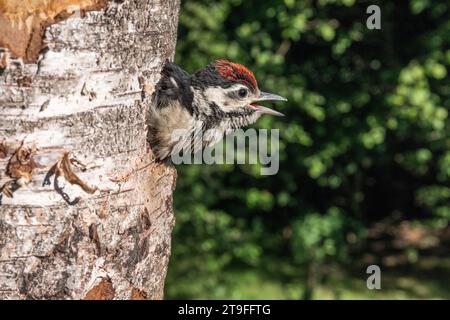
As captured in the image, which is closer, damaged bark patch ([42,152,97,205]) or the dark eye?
damaged bark patch ([42,152,97,205])

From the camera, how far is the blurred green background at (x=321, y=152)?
25.8ft

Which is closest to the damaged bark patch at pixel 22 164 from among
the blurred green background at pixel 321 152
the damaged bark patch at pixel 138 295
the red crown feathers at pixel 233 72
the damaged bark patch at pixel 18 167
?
the damaged bark patch at pixel 18 167

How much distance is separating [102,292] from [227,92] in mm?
1486

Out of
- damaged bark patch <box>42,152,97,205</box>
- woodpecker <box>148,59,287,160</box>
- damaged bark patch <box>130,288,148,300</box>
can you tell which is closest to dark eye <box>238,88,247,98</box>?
woodpecker <box>148,59,287,160</box>

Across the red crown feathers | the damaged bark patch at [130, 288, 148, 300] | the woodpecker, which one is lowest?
the damaged bark patch at [130, 288, 148, 300]

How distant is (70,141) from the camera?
128 inches

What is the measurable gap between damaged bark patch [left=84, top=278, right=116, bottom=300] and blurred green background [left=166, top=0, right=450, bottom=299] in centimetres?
443

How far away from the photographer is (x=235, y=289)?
338 inches

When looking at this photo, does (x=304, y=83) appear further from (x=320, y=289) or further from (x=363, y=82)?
(x=320, y=289)

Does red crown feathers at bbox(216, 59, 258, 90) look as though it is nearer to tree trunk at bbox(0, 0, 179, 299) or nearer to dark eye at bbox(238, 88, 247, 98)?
dark eye at bbox(238, 88, 247, 98)

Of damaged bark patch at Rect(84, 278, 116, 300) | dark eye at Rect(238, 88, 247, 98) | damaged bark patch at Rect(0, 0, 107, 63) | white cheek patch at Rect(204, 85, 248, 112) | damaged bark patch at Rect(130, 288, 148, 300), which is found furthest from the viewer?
dark eye at Rect(238, 88, 247, 98)

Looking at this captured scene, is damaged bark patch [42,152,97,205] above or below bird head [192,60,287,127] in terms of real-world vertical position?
below

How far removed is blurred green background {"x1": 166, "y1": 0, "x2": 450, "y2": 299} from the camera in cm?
788

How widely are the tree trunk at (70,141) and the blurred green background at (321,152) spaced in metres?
4.33
